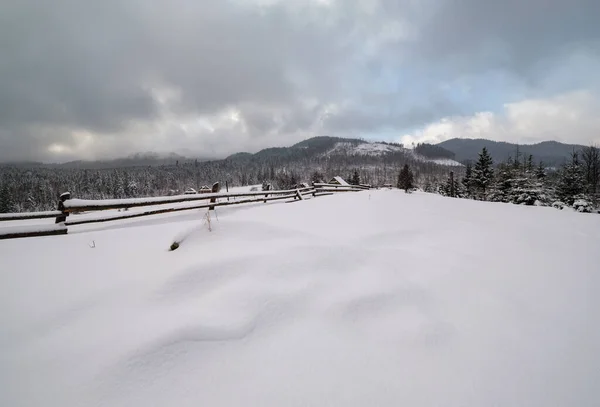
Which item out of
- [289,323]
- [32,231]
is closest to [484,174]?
[289,323]

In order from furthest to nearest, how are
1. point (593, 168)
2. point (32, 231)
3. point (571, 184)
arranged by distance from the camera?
point (593, 168) < point (571, 184) < point (32, 231)

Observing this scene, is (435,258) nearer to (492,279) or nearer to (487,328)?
(492,279)

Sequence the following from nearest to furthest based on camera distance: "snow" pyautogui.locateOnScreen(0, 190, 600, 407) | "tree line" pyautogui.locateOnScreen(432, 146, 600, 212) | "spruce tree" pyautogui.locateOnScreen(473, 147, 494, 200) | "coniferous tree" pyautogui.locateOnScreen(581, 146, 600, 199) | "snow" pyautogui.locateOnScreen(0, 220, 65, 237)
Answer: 1. "snow" pyautogui.locateOnScreen(0, 190, 600, 407)
2. "snow" pyautogui.locateOnScreen(0, 220, 65, 237)
3. "tree line" pyautogui.locateOnScreen(432, 146, 600, 212)
4. "coniferous tree" pyautogui.locateOnScreen(581, 146, 600, 199)
5. "spruce tree" pyautogui.locateOnScreen(473, 147, 494, 200)

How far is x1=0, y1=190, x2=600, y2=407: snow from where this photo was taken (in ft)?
→ 7.64

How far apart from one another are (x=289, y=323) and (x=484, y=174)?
42358mm

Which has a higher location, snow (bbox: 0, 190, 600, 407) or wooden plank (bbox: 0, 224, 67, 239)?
wooden plank (bbox: 0, 224, 67, 239)

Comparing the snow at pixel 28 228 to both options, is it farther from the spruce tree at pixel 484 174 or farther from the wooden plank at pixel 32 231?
the spruce tree at pixel 484 174

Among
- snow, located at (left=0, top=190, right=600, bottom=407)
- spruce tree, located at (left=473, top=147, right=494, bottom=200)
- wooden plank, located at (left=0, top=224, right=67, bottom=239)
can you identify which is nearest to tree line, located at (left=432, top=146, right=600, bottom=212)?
spruce tree, located at (left=473, top=147, right=494, bottom=200)

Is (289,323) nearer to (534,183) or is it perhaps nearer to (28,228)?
(28,228)

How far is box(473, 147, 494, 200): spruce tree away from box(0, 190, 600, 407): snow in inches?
1424

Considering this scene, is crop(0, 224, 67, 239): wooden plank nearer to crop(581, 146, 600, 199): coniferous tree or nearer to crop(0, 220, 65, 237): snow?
crop(0, 220, 65, 237): snow

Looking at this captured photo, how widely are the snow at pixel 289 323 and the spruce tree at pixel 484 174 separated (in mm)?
36173

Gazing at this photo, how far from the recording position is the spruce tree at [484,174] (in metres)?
34.6

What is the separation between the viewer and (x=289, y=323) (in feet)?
10.1
